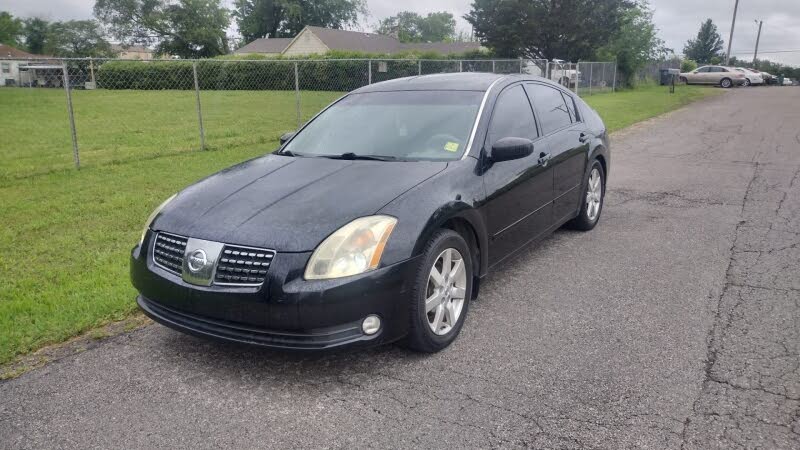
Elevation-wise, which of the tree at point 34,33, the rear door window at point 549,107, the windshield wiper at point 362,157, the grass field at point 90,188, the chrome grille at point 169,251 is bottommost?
the grass field at point 90,188

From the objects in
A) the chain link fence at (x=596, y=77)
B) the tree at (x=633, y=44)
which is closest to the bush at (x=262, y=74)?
the chain link fence at (x=596, y=77)

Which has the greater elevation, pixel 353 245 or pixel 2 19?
pixel 2 19

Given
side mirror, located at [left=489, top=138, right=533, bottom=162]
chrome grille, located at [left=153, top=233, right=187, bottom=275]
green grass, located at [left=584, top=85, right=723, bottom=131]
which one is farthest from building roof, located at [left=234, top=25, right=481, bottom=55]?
chrome grille, located at [left=153, top=233, right=187, bottom=275]

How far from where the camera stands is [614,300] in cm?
430

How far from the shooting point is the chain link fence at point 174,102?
11789mm

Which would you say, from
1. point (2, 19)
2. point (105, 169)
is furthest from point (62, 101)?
point (2, 19)

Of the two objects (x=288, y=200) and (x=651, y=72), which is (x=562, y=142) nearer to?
(x=288, y=200)

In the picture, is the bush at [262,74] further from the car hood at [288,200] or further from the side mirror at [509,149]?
the car hood at [288,200]

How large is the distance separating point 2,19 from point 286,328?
403 ft

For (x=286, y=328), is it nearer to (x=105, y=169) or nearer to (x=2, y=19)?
(x=105, y=169)

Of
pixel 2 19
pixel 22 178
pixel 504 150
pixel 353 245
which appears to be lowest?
pixel 22 178

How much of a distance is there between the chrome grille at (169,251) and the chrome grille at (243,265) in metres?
0.33

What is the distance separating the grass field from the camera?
13.9 ft

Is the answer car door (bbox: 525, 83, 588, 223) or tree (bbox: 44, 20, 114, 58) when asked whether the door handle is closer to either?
car door (bbox: 525, 83, 588, 223)
